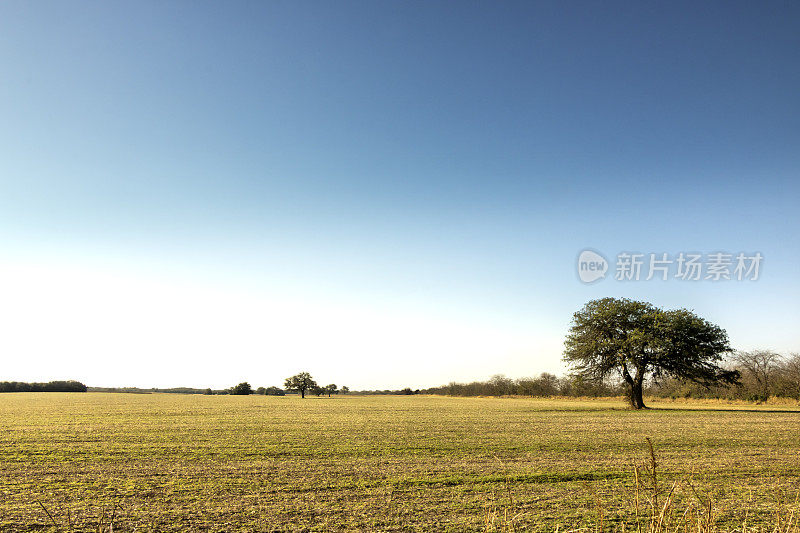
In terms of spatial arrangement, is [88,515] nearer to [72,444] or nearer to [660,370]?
[72,444]

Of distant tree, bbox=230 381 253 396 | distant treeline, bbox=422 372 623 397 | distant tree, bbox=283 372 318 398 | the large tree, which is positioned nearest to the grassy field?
the large tree

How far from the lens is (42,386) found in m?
123

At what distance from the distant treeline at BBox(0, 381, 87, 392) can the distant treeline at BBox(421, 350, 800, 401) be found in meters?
108

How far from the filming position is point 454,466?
40.1 feet

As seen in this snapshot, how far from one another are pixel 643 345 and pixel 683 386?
38.3m

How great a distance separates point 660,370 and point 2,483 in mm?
45768

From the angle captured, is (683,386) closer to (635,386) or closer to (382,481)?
(635,386)

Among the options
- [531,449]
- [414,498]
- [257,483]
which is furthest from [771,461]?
[257,483]

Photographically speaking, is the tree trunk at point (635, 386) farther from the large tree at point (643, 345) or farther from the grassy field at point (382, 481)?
the grassy field at point (382, 481)

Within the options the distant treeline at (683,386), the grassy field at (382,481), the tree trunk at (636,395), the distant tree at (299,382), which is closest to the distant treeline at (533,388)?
the distant treeline at (683,386)

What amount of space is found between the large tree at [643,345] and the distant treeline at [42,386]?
137340mm

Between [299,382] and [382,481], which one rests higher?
[382,481]

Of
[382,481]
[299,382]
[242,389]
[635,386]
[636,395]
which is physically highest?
[382,481]

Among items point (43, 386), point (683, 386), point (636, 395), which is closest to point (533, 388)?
point (683, 386)
